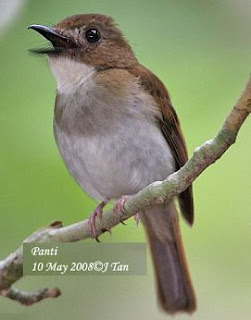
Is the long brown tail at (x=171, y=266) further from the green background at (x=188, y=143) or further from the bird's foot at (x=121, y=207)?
the bird's foot at (x=121, y=207)

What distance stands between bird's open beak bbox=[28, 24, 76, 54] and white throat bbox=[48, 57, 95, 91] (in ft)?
0.08

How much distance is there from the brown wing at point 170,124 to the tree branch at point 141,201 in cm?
16

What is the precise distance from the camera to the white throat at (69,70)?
59.2 inches

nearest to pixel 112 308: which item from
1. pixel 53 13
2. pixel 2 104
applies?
pixel 2 104

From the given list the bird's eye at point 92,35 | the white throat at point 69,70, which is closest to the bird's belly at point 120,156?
the white throat at point 69,70

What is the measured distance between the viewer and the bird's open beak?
58.7 inches

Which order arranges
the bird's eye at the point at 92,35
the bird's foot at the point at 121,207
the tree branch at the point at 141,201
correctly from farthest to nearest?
the bird's eye at the point at 92,35 → the bird's foot at the point at 121,207 → the tree branch at the point at 141,201

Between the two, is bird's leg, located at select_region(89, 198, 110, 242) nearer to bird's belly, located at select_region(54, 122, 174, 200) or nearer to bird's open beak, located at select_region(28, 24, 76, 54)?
bird's belly, located at select_region(54, 122, 174, 200)

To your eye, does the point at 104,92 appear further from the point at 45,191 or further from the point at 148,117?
the point at 45,191

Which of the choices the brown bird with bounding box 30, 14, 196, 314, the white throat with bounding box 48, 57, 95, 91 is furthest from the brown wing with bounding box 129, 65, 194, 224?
the white throat with bounding box 48, 57, 95, 91

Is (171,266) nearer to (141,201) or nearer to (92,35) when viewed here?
(141,201)

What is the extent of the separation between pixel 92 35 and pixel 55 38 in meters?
0.09

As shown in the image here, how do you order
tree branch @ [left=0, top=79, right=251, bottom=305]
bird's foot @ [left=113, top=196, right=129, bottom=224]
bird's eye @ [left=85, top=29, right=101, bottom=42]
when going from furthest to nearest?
1. bird's eye @ [left=85, top=29, right=101, bottom=42]
2. bird's foot @ [left=113, top=196, right=129, bottom=224]
3. tree branch @ [left=0, top=79, right=251, bottom=305]

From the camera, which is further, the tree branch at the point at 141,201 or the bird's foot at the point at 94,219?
the bird's foot at the point at 94,219
